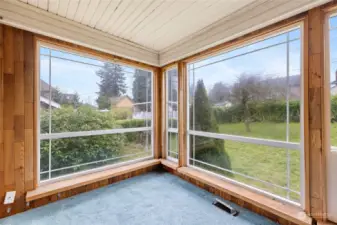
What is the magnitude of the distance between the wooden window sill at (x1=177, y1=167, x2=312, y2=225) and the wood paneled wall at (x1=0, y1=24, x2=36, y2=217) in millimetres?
2229

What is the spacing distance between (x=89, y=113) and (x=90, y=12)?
1456 millimetres

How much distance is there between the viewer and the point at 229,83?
2.49 meters

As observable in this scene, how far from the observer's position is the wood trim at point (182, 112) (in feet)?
10.1

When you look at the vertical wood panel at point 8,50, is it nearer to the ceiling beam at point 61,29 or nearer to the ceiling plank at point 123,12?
the ceiling beam at point 61,29

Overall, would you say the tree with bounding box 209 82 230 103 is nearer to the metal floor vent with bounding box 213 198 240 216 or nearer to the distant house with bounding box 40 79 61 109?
the metal floor vent with bounding box 213 198 240 216

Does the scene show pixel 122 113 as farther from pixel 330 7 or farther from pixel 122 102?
pixel 330 7

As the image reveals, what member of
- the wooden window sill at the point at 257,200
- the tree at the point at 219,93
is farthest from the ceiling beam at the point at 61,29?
the wooden window sill at the point at 257,200

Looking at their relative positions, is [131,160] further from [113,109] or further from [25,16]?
[25,16]

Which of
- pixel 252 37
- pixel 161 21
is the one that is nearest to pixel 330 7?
pixel 252 37

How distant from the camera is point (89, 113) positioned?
2729mm

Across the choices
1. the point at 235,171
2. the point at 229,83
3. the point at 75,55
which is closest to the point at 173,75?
the point at 229,83

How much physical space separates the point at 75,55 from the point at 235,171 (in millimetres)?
2963

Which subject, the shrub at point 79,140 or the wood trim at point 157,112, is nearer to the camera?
the shrub at point 79,140

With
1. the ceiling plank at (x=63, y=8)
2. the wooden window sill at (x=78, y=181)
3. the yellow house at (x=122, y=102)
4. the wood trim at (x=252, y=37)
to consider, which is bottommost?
the wooden window sill at (x=78, y=181)
